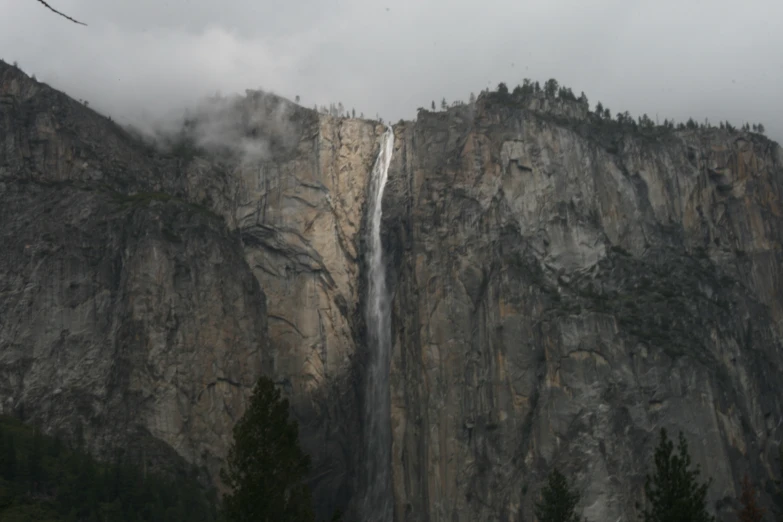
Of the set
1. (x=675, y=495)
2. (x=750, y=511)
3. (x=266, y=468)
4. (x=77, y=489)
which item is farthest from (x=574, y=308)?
(x=266, y=468)

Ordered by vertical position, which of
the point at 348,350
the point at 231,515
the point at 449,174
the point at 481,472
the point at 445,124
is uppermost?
the point at 445,124

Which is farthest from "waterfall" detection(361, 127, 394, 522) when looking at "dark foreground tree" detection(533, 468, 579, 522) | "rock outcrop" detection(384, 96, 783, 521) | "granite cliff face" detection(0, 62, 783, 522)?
"dark foreground tree" detection(533, 468, 579, 522)

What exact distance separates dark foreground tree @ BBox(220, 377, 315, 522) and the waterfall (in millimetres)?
45924

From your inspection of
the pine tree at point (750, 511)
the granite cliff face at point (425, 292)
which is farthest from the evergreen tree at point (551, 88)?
the pine tree at point (750, 511)

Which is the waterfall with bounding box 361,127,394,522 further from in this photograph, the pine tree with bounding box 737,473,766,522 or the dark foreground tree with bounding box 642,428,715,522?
the dark foreground tree with bounding box 642,428,715,522

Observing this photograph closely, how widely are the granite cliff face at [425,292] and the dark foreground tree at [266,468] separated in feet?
129

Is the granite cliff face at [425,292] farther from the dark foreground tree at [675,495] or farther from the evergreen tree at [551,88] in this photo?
the dark foreground tree at [675,495]

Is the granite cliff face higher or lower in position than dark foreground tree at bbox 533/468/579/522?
higher

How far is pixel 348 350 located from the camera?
103875mm

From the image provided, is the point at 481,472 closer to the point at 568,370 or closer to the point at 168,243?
the point at 568,370

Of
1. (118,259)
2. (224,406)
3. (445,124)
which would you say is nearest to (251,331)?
(224,406)

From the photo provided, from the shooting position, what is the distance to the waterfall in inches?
3844

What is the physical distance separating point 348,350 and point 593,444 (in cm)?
2763

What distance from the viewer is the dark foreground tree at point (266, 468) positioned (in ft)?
162
